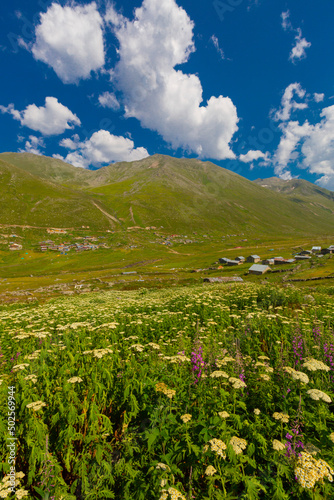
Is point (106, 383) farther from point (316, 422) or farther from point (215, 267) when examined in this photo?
point (215, 267)

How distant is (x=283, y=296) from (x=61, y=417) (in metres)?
17.5

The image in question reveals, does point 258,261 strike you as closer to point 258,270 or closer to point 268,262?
point 268,262

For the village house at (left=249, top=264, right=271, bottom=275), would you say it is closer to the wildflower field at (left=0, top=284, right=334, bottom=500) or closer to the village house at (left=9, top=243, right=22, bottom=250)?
the wildflower field at (left=0, top=284, right=334, bottom=500)

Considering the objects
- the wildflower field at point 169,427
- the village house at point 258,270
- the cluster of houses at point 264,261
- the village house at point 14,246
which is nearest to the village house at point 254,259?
the cluster of houses at point 264,261

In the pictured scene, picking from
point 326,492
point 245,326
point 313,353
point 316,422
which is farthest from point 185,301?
point 326,492

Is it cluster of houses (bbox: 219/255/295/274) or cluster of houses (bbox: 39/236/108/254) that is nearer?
cluster of houses (bbox: 219/255/295/274)

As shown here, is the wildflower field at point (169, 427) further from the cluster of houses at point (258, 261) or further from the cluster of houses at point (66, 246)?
the cluster of houses at point (66, 246)

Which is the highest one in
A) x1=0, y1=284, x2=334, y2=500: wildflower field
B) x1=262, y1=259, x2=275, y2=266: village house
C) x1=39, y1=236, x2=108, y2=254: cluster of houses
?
x1=0, y1=284, x2=334, y2=500: wildflower field

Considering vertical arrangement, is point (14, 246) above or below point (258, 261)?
above

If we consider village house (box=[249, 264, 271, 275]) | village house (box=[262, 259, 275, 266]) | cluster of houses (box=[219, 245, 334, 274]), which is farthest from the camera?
village house (box=[262, 259, 275, 266])

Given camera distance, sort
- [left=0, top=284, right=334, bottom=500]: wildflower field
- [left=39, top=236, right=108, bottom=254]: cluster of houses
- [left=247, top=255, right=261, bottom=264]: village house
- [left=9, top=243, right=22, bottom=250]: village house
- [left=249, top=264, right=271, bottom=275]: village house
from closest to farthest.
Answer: [left=0, top=284, right=334, bottom=500]: wildflower field
[left=249, top=264, right=271, bottom=275]: village house
[left=247, top=255, right=261, bottom=264]: village house
[left=9, top=243, right=22, bottom=250]: village house
[left=39, top=236, right=108, bottom=254]: cluster of houses

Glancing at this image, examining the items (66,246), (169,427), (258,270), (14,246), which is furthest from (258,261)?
(14,246)

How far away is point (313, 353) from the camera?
7.55 metres

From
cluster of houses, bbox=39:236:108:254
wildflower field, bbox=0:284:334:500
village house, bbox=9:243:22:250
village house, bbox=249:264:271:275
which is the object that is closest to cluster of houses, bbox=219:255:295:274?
village house, bbox=249:264:271:275
